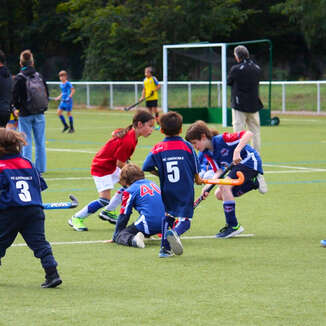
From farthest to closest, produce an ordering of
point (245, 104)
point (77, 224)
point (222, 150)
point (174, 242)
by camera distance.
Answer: point (245, 104), point (77, 224), point (222, 150), point (174, 242)

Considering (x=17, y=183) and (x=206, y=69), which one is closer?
(x=17, y=183)

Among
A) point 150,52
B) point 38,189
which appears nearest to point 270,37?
point 150,52

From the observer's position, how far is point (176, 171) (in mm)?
7949

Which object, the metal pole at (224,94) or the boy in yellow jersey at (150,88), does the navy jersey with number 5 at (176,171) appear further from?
the boy in yellow jersey at (150,88)

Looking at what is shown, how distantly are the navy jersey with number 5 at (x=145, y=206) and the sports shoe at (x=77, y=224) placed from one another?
36.6 inches

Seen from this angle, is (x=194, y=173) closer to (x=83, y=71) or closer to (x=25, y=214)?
(x=25, y=214)

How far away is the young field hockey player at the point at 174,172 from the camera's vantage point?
795 centimetres

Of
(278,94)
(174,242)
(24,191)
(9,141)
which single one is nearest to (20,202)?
(24,191)

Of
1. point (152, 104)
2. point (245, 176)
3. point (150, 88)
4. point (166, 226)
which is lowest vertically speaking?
point (152, 104)

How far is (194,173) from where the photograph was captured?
26.4ft

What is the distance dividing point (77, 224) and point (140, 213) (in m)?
1.11

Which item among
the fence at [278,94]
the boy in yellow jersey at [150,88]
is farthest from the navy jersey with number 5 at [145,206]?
the fence at [278,94]

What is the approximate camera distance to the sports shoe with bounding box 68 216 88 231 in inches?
377

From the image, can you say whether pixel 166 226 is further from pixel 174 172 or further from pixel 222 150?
pixel 222 150
